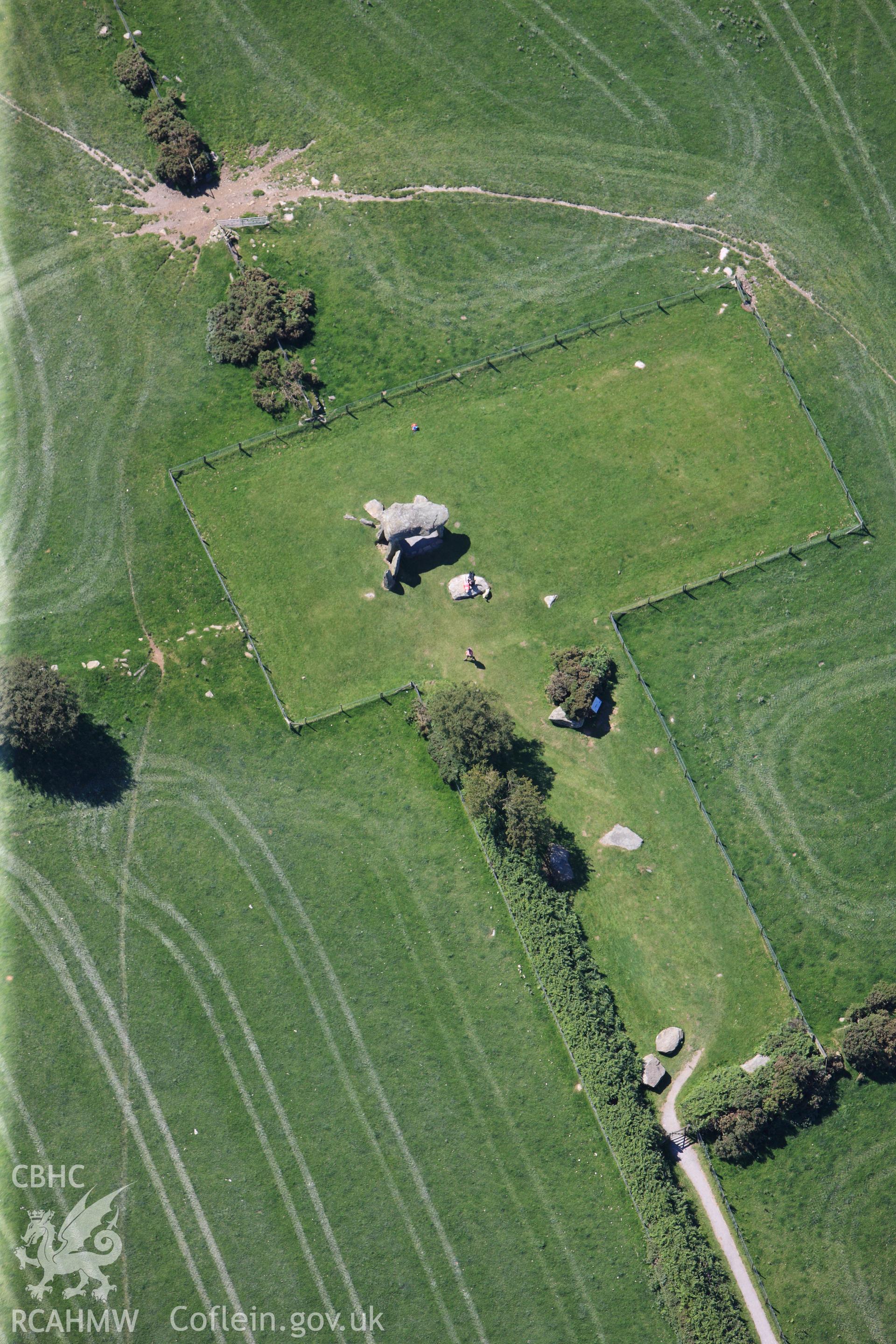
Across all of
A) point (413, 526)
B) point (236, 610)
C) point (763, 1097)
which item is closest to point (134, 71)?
point (413, 526)

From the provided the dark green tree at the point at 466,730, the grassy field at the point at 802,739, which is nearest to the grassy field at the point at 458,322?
the grassy field at the point at 802,739

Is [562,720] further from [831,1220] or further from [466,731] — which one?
[831,1220]

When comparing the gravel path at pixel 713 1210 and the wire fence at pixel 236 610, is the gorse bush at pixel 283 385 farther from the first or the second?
the gravel path at pixel 713 1210

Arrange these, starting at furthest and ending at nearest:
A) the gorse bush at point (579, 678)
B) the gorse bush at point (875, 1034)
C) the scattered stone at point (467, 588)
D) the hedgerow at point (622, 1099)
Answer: the scattered stone at point (467, 588)
the gorse bush at point (579, 678)
the gorse bush at point (875, 1034)
the hedgerow at point (622, 1099)

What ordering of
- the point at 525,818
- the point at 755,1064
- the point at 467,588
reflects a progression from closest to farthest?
the point at 525,818
the point at 755,1064
the point at 467,588

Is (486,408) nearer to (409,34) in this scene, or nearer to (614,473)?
(614,473)

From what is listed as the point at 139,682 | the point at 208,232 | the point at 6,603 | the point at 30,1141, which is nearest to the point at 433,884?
the point at 139,682
